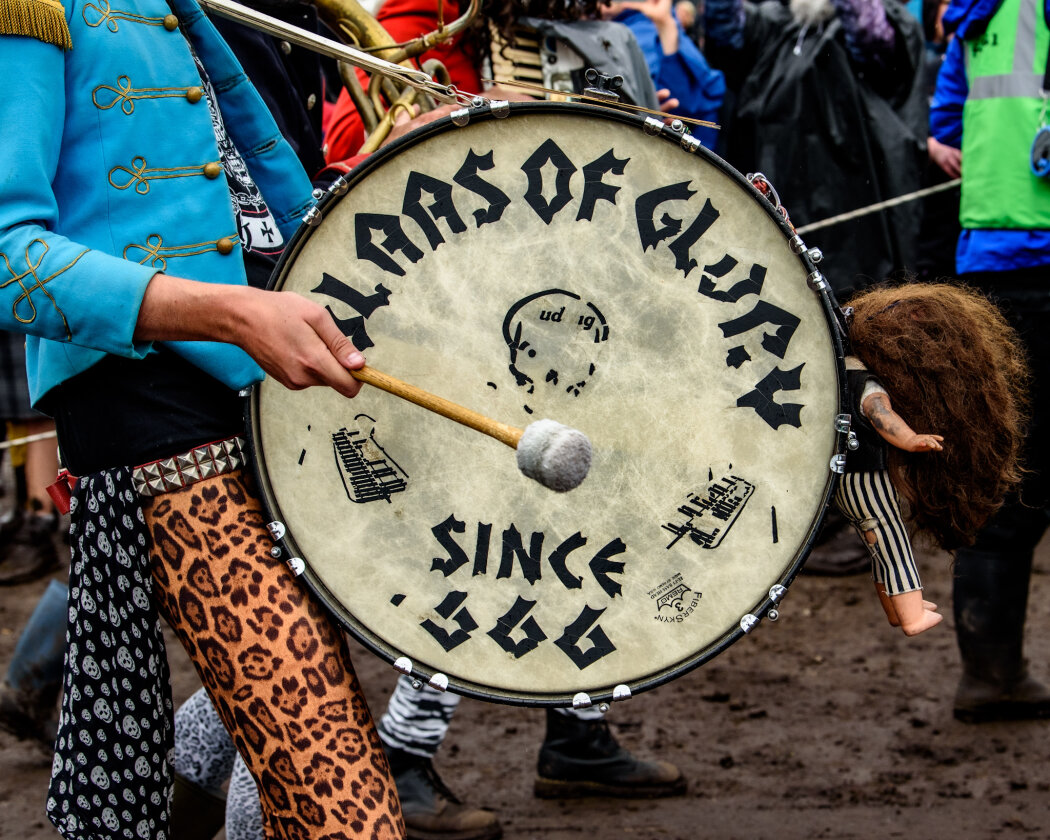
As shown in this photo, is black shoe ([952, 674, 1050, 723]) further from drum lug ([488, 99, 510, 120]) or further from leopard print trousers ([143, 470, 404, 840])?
drum lug ([488, 99, 510, 120])

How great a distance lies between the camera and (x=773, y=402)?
1.73 metres

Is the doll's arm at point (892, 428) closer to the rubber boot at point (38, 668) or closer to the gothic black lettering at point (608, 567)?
the gothic black lettering at point (608, 567)

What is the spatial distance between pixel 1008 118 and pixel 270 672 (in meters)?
2.56

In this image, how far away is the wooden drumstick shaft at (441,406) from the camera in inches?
58.3

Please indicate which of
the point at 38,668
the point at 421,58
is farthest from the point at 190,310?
the point at 38,668

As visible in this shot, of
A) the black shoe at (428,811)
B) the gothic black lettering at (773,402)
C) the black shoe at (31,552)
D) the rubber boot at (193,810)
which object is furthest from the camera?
the black shoe at (31,552)

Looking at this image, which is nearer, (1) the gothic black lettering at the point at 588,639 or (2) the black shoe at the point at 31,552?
(1) the gothic black lettering at the point at 588,639

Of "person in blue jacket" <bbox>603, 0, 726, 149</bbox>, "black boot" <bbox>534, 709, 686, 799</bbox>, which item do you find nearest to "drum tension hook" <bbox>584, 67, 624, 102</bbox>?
"black boot" <bbox>534, 709, 686, 799</bbox>

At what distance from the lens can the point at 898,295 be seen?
1946 mm

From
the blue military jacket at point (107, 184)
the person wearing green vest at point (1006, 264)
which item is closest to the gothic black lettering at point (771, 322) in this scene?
Result: the blue military jacket at point (107, 184)

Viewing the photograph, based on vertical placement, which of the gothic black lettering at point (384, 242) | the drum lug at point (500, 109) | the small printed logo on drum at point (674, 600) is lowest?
the small printed logo on drum at point (674, 600)

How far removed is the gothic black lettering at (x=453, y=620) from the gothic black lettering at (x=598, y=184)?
581 mm

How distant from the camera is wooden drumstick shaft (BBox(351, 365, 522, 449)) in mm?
1481

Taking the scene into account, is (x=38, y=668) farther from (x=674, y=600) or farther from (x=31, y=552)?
(x=674, y=600)
